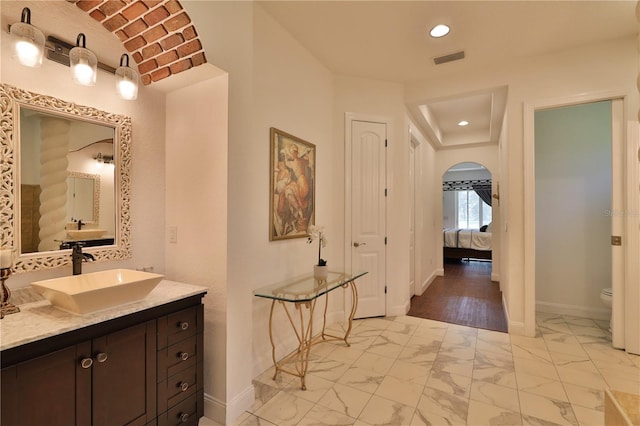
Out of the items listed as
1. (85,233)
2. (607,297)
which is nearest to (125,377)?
(85,233)

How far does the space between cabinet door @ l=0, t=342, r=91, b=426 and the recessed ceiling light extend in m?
3.28

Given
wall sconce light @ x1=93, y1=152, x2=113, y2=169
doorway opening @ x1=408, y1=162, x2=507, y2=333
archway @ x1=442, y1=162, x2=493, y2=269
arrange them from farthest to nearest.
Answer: archway @ x1=442, y1=162, x2=493, y2=269
doorway opening @ x1=408, y1=162, x2=507, y2=333
wall sconce light @ x1=93, y1=152, x2=113, y2=169

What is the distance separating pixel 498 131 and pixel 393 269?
311 centimetres

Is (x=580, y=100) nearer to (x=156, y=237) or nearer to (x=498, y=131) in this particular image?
(x=498, y=131)

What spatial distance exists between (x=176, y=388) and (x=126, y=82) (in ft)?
5.88

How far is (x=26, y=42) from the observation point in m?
1.38

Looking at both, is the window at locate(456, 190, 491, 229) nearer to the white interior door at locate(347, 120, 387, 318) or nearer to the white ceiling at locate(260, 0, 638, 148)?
the white ceiling at locate(260, 0, 638, 148)

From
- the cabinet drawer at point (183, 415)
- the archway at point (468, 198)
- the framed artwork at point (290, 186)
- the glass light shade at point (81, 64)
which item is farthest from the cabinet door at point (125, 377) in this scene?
the archway at point (468, 198)

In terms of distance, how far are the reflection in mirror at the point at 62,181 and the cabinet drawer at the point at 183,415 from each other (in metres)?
1.06

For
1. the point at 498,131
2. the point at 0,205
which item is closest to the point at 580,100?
the point at 498,131

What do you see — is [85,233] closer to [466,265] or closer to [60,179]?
[60,179]

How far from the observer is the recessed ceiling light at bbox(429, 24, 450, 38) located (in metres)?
2.62

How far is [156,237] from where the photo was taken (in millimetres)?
2113

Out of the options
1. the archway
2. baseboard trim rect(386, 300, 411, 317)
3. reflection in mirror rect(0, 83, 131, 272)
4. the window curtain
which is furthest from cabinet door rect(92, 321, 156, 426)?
the window curtain
